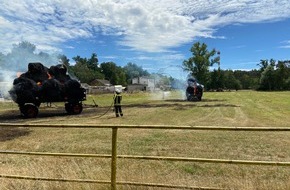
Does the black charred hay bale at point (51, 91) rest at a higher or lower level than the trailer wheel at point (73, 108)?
higher

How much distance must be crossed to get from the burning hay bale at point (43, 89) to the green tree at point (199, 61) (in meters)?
63.8

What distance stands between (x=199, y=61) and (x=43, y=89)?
219ft

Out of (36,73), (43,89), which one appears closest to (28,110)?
(43,89)

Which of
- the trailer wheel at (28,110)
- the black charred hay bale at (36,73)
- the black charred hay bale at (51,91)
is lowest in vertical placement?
the trailer wheel at (28,110)

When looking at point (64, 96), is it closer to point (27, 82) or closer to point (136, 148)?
point (27, 82)

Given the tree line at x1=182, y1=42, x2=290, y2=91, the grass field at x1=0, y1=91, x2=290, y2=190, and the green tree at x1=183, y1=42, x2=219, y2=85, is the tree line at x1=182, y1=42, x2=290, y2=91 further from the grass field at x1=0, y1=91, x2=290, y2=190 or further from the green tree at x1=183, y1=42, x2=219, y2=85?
the grass field at x1=0, y1=91, x2=290, y2=190

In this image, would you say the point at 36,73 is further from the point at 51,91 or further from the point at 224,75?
the point at 224,75

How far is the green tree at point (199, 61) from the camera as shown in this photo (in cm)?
8475

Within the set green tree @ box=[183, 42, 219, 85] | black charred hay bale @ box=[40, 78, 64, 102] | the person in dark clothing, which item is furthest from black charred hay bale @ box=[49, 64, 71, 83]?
green tree @ box=[183, 42, 219, 85]

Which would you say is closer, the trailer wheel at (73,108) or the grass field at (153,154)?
the grass field at (153,154)

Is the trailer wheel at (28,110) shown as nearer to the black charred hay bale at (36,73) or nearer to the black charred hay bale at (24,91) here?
the black charred hay bale at (24,91)

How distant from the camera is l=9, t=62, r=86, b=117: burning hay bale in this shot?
820 inches

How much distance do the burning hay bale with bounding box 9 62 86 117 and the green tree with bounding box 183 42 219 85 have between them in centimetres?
6377

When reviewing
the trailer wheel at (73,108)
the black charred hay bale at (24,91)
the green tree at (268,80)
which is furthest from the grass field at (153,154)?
the green tree at (268,80)
